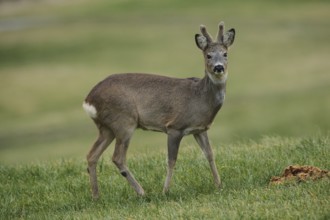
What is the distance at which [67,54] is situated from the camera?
2170 inches

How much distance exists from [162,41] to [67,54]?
23.3 feet

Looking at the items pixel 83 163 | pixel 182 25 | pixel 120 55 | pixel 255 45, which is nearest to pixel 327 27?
pixel 255 45

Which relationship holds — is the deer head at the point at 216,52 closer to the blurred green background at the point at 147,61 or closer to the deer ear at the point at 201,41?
the deer ear at the point at 201,41

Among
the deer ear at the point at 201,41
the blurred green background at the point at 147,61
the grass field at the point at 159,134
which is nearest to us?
the grass field at the point at 159,134

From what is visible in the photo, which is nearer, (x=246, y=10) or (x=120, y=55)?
(x=120, y=55)

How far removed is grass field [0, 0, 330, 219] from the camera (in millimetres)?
9109

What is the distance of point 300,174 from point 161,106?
1.97 meters

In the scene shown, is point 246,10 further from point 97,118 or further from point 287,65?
point 97,118

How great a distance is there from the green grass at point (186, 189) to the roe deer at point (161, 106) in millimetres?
337

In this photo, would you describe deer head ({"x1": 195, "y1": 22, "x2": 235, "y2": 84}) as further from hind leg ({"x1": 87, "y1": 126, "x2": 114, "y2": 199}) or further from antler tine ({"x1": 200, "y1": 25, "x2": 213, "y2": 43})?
hind leg ({"x1": 87, "y1": 126, "x2": 114, "y2": 199})

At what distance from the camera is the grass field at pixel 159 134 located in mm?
9109

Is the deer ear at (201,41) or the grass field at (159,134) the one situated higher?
the deer ear at (201,41)

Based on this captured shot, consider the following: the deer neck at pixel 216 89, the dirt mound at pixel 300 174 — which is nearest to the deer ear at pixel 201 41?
the deer neck at pixel 216 89

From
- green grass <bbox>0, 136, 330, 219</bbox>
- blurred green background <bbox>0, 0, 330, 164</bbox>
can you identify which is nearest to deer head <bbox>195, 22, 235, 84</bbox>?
green grass <bbox>0, 136, 330, 219</bbox>
